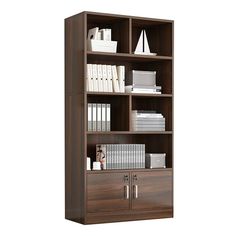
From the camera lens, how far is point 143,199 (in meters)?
7.05

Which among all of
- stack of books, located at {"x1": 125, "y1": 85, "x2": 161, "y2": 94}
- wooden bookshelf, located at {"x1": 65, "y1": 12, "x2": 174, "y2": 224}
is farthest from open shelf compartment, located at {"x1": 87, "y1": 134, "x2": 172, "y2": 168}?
stack of books, located at {"x1": 125, "y1": 85, "x2": 161, "y2": 94}

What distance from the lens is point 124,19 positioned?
6.96 metres

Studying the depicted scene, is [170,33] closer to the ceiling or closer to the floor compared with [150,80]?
closer to the ceiling

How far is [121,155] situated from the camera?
7.00 metres

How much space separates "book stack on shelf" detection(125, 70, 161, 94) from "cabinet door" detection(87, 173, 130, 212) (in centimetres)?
92

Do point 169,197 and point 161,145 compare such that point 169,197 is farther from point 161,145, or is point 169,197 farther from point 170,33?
point 170,33

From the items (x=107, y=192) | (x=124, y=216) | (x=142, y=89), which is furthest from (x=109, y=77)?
(x=124, y=216)

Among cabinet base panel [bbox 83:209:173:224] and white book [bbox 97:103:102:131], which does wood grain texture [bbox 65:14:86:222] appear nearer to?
cabinet base panel [bbox 83:209:173:224]

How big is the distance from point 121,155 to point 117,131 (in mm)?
282

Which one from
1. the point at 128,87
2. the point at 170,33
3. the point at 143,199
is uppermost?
the point at 170,33

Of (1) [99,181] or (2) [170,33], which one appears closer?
(1) [99,181]

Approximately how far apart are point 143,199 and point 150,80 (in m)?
1.30
